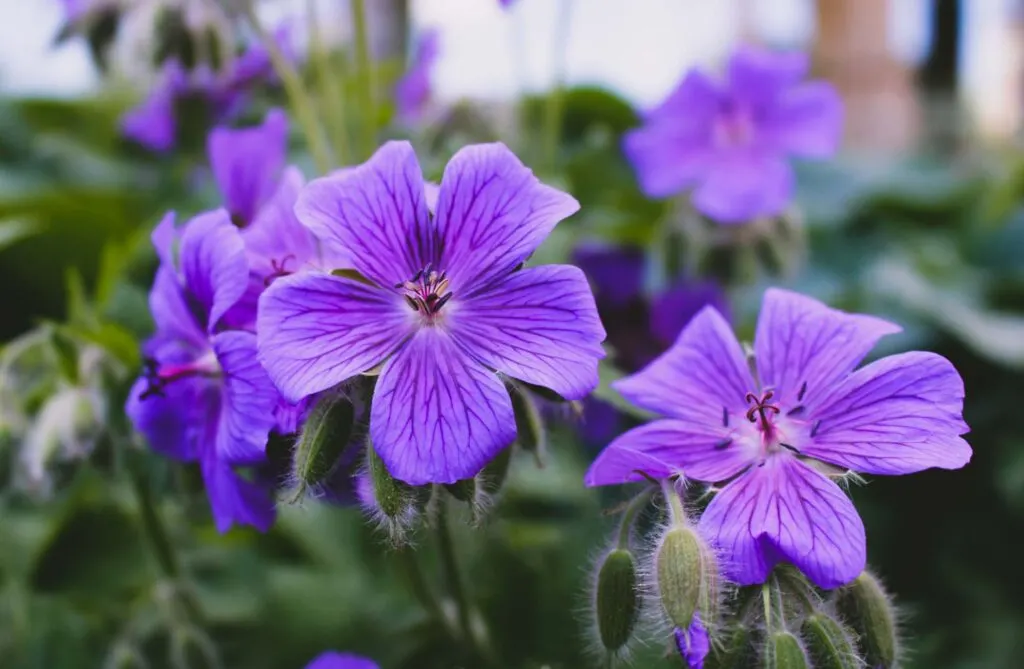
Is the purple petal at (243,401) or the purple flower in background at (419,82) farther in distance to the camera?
the purple flower in background at (419,82)

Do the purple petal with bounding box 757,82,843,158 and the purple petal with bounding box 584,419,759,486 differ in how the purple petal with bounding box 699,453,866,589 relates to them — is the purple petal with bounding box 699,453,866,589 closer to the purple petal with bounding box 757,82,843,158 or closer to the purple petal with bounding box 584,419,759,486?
the purple petal with bounding box 584,419,759,486

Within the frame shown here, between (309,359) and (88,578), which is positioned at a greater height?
(309,359)

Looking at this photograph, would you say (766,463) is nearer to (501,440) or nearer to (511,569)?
(501,440)

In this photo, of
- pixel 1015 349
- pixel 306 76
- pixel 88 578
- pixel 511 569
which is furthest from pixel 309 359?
pixel 1015 349

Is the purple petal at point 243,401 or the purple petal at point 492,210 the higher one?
the purple petal at point 492,210

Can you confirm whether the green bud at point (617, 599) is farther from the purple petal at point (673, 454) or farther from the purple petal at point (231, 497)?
the purple petal at point (231, 497)

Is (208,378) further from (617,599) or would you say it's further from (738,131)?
(738,131)

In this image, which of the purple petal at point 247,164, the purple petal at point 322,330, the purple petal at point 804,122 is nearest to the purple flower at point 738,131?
the purple petal at point 804,122
